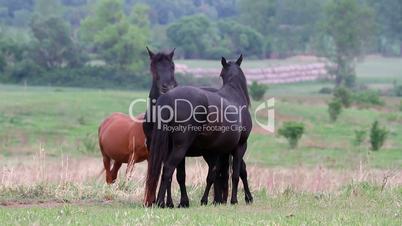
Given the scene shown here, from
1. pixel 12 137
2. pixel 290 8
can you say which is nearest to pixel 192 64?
pixel 290 8

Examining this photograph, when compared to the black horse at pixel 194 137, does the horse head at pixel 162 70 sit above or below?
above

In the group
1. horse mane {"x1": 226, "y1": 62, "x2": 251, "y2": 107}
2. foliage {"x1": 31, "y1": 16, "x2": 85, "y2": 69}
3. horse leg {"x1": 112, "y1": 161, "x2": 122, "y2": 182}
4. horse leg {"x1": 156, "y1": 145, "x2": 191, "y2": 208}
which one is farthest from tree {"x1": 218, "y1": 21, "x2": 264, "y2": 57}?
horse leg {"x1": 156, "y1": 145, "x2": 191, "y2": 208}

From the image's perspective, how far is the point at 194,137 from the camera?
437 inches

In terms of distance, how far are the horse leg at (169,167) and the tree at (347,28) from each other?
66381 millimetres

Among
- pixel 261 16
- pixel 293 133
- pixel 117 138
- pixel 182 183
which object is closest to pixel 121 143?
pixel 117 138

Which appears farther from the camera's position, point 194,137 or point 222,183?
point 222,183

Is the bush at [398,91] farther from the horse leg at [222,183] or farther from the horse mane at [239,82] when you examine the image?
the horse leg at [222,183]

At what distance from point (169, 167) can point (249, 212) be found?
1.15m

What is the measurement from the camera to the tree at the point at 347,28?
7775 centimetres

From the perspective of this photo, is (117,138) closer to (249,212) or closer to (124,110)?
(249,212)

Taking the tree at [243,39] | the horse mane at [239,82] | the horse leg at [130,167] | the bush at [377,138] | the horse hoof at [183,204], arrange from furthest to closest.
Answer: the tree at [243,39], the bush at [377,138], the horse leg at [130,167], the horse mane at [239,82], the horse hoof at [183,204]

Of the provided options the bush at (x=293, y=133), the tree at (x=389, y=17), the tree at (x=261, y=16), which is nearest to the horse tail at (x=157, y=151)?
the bush at (x=293, y=133)

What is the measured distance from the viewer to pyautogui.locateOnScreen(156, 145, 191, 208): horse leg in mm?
10977

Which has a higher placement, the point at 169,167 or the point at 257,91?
the point at 169,167
